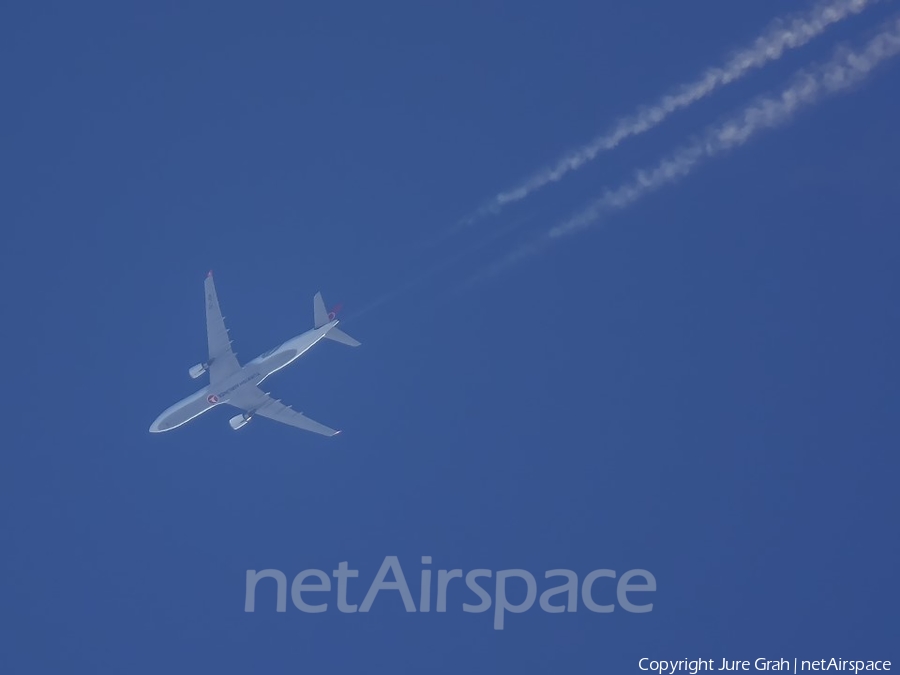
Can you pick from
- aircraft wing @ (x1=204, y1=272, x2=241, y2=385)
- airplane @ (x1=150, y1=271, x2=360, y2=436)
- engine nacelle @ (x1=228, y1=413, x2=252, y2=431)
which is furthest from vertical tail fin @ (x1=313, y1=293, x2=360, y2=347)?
engine nacelle @ (x1=228, y1=413, x2=252, y2=431)

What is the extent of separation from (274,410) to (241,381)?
2.88 m

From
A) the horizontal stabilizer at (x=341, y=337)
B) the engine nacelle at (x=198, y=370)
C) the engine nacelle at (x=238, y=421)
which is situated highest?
the horizontal stabilizer at (x=341, y=337)

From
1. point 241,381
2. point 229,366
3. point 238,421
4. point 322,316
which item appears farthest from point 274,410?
point 322,316

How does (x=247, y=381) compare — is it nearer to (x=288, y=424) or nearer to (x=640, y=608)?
(x=288, y=424)

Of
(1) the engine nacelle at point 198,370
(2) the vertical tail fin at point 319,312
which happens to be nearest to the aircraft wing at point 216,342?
(1) the engine nacelle at point 198,370

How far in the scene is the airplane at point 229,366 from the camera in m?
68.9

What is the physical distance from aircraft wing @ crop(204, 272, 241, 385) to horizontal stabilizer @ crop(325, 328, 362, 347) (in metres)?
4.82

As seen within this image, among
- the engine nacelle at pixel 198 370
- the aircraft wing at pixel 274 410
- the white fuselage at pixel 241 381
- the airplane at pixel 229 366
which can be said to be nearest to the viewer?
the white fuselage at pixel 241 381

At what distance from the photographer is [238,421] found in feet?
234

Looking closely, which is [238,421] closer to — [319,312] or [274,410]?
[274,410]

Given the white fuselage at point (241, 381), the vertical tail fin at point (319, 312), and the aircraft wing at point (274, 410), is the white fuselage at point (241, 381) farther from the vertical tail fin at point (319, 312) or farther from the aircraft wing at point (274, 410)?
the aircraft wing at point (274, 410)

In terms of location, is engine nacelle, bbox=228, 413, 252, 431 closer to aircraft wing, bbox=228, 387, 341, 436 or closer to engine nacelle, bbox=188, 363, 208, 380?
aircraft wing, bbox=228, 387, 341, 436

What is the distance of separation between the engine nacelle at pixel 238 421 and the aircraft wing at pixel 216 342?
2411 millimetres

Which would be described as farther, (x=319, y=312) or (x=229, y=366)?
(x=229, y=366)
